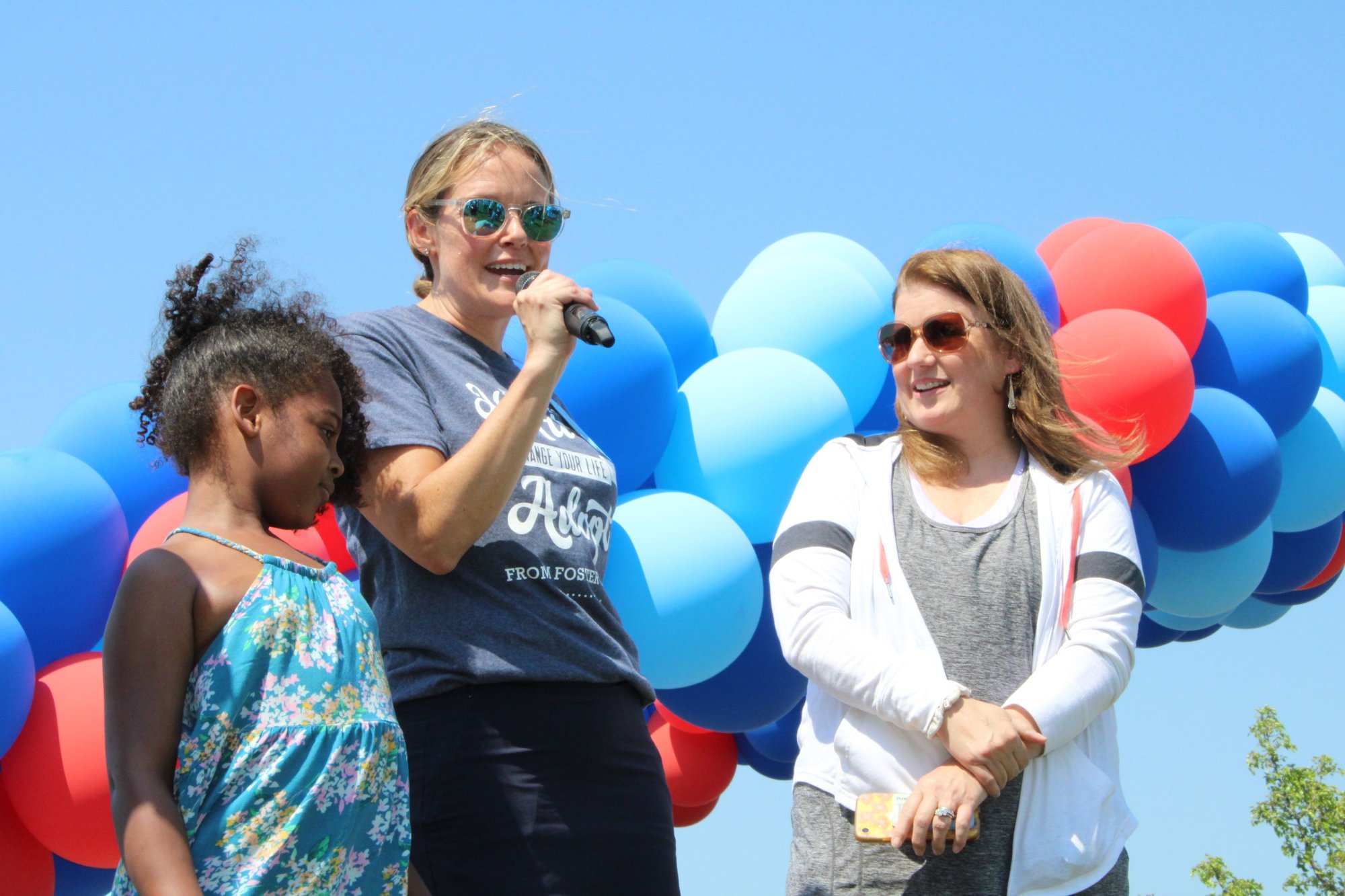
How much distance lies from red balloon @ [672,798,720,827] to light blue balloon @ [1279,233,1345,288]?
11.3 feet

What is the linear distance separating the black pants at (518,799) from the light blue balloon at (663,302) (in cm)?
202

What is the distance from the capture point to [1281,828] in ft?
28.3

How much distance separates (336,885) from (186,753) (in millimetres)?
231

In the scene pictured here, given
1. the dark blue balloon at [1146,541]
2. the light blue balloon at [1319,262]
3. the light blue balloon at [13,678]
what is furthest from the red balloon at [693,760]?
the light blue balloon at [1319,262]

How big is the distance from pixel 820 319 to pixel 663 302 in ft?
1.71

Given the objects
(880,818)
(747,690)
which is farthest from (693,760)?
(880,818)

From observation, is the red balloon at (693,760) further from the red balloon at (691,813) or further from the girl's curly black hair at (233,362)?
the girl's curly black hair at (233,362)

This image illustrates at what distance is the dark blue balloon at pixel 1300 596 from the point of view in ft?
18.6

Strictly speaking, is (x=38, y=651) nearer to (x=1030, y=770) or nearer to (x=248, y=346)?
(x=248, y=346)

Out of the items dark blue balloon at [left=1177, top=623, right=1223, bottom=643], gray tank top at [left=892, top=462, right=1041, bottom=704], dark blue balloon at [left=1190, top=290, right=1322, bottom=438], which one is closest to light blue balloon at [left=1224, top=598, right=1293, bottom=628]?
dark blue balloon at [left=1177, top=623, right=1223, bottom=643]

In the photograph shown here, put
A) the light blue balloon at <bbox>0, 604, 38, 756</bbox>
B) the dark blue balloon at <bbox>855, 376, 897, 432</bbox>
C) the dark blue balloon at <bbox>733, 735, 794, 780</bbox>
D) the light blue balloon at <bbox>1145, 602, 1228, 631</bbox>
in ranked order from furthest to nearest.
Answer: the light blue balloon at <bbox>1145, 602, 1228, 631</bbox> < the dark blue balloon at <bbox>733, 735, 794, 780</bbox> < the dark blue balloon at <bbox>855, 376, 897, 432</bbox> < the light blue balloon at <bbox>0, 604, 38, 756</bbox>

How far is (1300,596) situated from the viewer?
570cm

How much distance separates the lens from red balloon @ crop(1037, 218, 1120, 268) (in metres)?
4.73

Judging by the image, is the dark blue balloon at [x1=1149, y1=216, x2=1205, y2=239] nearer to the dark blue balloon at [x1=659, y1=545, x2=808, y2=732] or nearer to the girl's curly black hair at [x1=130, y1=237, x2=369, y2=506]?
the dark blue balloon at [x1=659, y1=545, x2=808, y2=732]
